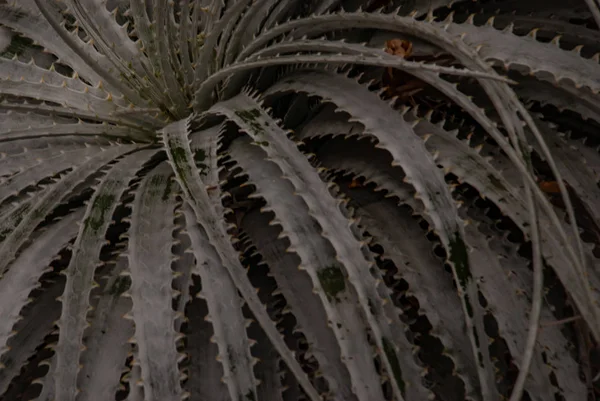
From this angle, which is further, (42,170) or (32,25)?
(32,25)

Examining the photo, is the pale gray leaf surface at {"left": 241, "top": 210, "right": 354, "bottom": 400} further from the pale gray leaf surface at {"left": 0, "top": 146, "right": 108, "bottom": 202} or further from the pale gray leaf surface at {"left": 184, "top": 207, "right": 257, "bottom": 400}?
the pale gray leaf surface at {"left": 0, "top": 146, "right": 108, "bottom": 202}

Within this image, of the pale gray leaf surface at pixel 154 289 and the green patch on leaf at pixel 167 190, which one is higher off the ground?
the green patch on leaf at pixel 167 190

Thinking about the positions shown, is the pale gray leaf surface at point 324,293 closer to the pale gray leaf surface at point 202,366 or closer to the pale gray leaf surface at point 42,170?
the pale gray leaf surface at point 202,366

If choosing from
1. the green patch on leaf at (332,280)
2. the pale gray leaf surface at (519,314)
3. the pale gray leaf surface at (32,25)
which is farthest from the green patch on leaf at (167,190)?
the pale gray leaf surface at (32,25)

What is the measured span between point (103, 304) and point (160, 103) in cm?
35

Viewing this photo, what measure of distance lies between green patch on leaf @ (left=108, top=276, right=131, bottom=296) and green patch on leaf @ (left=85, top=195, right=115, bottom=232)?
6 centimetres

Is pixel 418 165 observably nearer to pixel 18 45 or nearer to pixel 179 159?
pixel 179 159

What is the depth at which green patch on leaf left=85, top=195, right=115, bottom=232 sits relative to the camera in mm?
616

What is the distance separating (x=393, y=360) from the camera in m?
0.48

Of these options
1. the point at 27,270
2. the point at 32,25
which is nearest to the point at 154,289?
the point at 27,270

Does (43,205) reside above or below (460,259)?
above

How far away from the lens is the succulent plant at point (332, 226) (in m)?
0.51

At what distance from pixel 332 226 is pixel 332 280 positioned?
5cm

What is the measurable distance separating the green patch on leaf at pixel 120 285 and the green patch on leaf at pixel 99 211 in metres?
0.06
